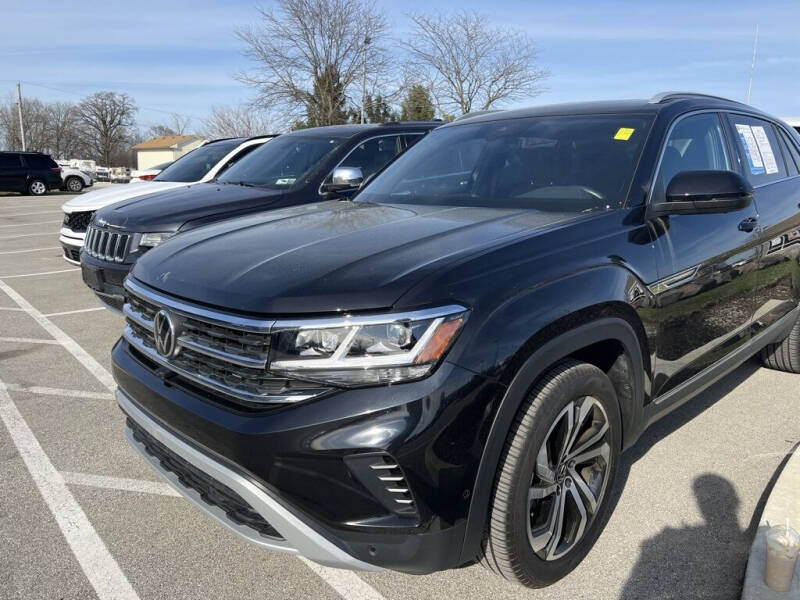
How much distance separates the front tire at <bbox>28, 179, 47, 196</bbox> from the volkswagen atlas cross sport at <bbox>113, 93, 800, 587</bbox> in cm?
2765

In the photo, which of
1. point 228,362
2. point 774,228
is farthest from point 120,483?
point 774,228

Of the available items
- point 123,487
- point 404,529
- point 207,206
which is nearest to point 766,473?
point 404,529

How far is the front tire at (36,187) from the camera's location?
87.6ft

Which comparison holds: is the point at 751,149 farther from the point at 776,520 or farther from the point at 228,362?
the point at 228,362

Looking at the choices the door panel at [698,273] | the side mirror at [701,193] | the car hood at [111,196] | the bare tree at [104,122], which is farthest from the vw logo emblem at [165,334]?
the bare tree at [104,122]

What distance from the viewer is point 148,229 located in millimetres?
5363

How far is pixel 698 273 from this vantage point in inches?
117

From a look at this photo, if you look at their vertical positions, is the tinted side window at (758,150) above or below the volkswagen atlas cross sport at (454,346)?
above

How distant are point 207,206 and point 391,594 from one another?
4020mm

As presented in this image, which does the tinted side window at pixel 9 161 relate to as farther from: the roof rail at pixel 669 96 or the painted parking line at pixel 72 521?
the roof rail at pixel 669 96

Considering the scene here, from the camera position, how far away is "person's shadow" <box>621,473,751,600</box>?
2461mm

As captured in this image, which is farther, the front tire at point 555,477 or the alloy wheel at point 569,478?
the alloy wheel at point 569,478

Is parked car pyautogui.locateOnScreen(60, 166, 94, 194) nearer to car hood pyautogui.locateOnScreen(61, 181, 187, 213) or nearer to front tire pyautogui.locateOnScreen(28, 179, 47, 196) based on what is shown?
front tire pyautogui.locateOnScreen(28, 179, 47, 196)

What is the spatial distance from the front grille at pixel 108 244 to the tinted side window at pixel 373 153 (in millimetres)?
2140
